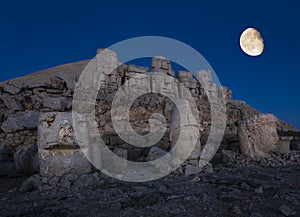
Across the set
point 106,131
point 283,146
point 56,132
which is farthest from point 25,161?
point 283,146

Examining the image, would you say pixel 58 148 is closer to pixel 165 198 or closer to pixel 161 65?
pixel 165 198

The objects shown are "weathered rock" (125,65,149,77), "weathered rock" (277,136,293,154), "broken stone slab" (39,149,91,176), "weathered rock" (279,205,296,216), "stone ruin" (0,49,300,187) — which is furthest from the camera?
"weathered rock" (125,65,149,77)

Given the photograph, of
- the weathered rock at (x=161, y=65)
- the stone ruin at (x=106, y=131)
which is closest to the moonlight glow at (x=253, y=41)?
the stone ruin at (x=106, y=131)

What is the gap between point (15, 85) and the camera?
43.4ft

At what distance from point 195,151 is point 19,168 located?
4.77 metres

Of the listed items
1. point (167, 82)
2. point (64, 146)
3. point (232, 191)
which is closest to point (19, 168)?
point (64, 146)

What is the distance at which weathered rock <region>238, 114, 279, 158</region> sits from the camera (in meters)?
7.18

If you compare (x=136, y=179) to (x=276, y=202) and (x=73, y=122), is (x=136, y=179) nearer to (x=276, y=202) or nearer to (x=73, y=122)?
(x=73, y=122)

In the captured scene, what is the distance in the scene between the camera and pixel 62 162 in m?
4.75

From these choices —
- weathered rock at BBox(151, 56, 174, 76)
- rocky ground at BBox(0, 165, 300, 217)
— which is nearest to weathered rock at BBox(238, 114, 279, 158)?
rocky ground at BBox(0, 165, 300, 217)

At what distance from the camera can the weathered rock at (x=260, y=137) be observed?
7.18 meters

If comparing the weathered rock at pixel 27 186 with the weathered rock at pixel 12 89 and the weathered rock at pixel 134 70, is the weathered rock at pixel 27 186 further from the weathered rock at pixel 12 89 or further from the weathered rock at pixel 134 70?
the weathered rock at pixel 134 70

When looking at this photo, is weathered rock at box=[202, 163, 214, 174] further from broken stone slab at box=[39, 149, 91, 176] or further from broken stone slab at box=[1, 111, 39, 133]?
broken stone slab at box=[1, 111, 39, 133]

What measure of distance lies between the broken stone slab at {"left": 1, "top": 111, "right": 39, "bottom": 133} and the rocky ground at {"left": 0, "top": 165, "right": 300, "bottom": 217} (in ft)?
19.4
